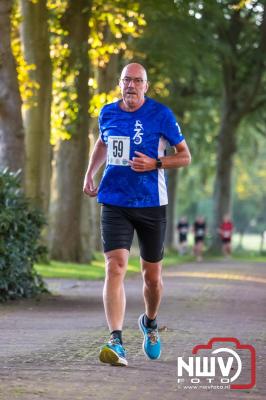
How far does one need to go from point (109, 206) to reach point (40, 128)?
56.9 feet

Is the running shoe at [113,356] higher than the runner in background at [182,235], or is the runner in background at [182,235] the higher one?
the running shoe at [113,356]

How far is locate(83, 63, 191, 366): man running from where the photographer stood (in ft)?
29.6

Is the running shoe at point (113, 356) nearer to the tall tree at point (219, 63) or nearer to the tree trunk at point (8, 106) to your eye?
the tree trunk at point (8, 106)

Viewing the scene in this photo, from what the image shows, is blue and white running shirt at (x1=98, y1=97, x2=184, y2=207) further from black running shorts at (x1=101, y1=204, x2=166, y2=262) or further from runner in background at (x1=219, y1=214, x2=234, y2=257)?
runner in background at (x1=219, y1=214, x2=234, y2=257)

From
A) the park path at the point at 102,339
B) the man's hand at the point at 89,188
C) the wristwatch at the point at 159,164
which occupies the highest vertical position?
the wristwatch at the point at 159,164

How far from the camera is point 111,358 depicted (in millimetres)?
8547

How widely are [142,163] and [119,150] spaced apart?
241 millimetres

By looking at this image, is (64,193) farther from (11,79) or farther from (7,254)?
(7,254)

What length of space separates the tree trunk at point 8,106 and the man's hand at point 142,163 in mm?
10576

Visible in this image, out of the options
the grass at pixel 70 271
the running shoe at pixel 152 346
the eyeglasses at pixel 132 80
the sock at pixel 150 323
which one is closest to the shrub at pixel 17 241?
the grass at pixel 70 271

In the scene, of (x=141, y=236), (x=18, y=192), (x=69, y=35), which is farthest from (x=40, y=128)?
(x=141, y=236)

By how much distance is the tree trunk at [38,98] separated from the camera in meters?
26.0

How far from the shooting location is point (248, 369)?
8656mm

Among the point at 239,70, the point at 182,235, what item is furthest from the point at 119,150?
the point at 182,235
